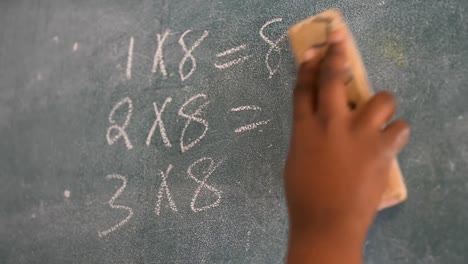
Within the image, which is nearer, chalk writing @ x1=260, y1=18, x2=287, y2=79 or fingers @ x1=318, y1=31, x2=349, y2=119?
fingers @ x1=318, y1=31, x2=349, y2=119

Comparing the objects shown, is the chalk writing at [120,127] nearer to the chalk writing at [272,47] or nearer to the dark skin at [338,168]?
the chalk writing at [272,47]

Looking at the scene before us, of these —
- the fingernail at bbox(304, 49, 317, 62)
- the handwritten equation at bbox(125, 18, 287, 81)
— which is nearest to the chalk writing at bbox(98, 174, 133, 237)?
the handwritten equation at bbox(125, 18, 287, 81)

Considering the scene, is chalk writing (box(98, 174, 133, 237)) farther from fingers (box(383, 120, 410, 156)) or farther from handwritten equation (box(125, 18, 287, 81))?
fingers (box(383, 120, 410, 156))

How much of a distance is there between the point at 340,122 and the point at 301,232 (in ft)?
0.49

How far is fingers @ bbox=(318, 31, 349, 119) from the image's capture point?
1.69 ft

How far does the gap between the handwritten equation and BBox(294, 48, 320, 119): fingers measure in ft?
0.76

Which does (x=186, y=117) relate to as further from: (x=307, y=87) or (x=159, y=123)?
(x=307, y=87)

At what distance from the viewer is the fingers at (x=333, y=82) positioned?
0.52 metres

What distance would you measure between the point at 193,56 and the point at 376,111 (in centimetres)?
48

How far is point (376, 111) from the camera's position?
501 millimetres

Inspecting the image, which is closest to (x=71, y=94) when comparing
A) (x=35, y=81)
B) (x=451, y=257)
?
(x=35, y=81)

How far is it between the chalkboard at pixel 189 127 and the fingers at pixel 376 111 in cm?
21

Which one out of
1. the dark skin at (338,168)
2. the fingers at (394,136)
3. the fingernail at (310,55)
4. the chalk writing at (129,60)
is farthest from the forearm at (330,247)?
the chalk writing at (129,60)

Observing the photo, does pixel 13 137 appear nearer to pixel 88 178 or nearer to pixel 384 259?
pixel 88 178
